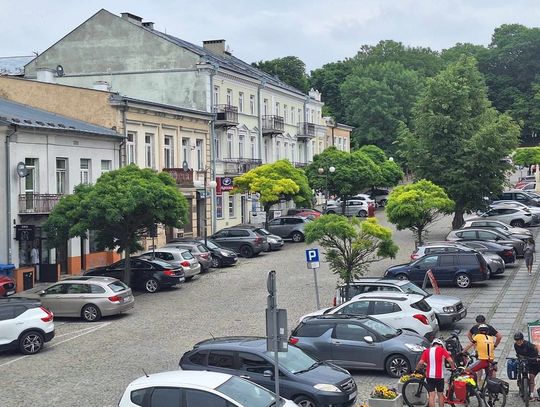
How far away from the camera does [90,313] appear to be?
88.6 ft

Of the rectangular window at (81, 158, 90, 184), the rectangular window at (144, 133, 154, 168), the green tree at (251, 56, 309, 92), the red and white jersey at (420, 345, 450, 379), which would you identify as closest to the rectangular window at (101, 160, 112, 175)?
the rectangular window at (81, 158, 90, 184)

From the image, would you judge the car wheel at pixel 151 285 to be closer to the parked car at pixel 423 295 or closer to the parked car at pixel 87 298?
the parked car at pixel 87 298

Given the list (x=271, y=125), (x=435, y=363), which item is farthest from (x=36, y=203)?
(x=271, y=125)

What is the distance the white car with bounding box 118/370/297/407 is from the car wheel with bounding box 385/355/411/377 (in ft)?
19.0

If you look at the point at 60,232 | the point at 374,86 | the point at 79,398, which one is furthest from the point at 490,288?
the point at 374,86

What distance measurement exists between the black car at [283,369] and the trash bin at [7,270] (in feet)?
57.5

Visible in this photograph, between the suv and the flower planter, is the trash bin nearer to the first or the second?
the suv

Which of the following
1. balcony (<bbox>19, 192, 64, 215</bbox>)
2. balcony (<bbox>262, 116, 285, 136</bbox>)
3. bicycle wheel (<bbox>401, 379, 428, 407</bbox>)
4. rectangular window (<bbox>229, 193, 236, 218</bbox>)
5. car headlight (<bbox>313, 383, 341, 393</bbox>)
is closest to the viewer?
car headlight (<bbox>313, 383, 341, 393</bbox>)

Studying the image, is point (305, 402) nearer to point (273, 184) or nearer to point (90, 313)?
point (90, 313)

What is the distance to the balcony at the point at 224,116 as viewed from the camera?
53531mm

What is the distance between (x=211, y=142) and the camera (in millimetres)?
53156

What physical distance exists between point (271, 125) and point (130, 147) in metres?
20.4

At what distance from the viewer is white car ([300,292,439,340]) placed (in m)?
21.3

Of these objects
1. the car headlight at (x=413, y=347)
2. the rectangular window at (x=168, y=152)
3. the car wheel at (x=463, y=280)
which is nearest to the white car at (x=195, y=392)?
the car headlight at (x=413, y=347)
